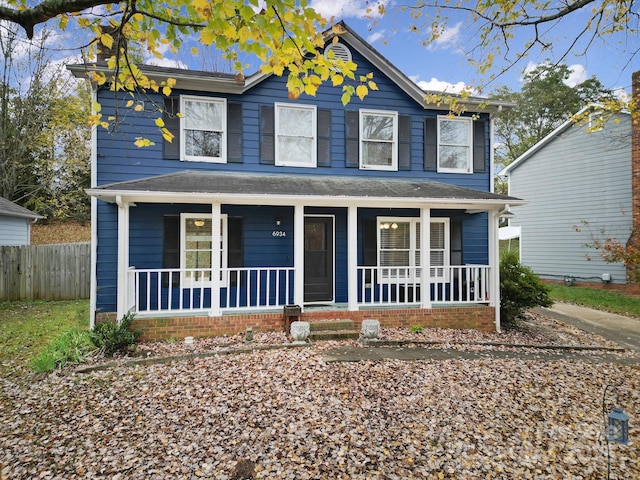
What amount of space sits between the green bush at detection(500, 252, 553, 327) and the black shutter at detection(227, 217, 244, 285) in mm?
6232

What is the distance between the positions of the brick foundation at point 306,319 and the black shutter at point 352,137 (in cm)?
389

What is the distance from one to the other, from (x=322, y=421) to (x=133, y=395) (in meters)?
2.40

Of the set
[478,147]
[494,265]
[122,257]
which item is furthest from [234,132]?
[494,265]

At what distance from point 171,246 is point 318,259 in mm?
3465

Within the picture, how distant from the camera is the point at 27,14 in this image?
289 cm

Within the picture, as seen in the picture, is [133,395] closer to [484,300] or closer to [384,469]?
[384,469]

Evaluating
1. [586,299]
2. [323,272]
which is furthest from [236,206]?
[586,299]

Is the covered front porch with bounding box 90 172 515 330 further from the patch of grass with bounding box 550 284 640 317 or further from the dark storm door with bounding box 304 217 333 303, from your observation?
the patch of grass with bounding box 550 284 640 317

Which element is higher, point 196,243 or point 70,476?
point 196,243

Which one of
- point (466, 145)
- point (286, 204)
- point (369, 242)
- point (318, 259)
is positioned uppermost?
point (466, 145)

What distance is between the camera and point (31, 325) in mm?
7883

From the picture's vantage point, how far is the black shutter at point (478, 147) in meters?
9.21

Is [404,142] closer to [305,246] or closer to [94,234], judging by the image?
[305,246]

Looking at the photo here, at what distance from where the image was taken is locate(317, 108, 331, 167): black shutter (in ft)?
27.9
